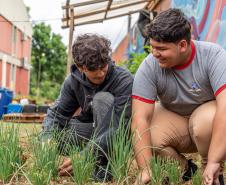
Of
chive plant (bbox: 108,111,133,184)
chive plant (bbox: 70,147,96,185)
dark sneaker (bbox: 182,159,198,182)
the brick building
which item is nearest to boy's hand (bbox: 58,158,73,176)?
chive plant (bbox: 70,147,96,185)

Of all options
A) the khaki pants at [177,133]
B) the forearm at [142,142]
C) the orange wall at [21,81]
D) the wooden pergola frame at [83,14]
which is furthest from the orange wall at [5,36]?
the forearm at [142,142]

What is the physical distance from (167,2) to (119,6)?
2.12 metres

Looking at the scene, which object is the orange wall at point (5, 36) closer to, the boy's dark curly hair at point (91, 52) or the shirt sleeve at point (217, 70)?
the boy's dark curly hair at point (91, 52)

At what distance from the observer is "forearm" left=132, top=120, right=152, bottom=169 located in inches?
93.5

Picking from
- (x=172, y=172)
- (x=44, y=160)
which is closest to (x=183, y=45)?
(x=172, y=172)

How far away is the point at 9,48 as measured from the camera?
24047 mm

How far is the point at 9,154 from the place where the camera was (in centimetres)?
217

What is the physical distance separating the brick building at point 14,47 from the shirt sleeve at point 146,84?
18.9 meters

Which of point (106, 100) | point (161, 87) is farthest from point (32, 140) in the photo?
point (161, 87)

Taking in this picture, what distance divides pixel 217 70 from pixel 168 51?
297mm

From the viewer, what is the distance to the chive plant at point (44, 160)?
6.56 feet

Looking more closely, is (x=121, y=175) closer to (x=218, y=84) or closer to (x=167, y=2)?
(x=218, y=84)

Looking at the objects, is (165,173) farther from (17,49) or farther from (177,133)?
(17,49)

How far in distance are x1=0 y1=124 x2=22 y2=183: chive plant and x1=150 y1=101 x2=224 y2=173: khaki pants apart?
827 mm
